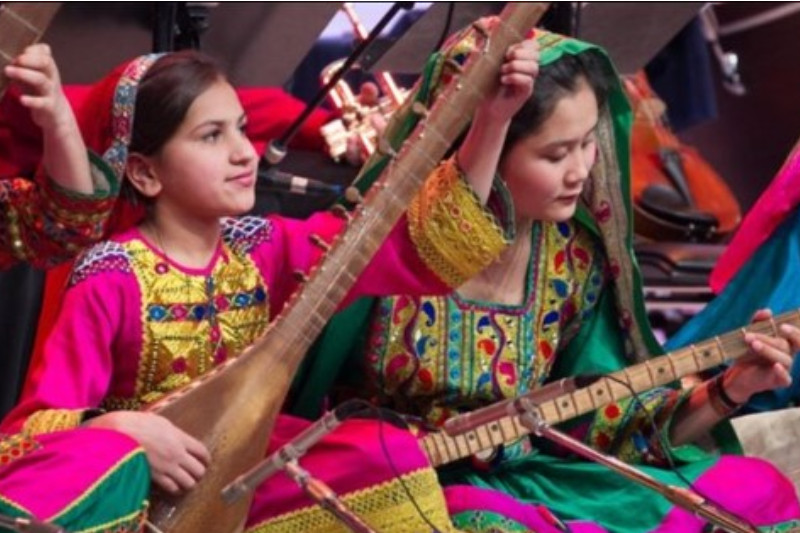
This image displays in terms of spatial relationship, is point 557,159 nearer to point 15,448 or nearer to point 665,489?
point 665,489

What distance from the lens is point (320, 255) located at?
2.42 m

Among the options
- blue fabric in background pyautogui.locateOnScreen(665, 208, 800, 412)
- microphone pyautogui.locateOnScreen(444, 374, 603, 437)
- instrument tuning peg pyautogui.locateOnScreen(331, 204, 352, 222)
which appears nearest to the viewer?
microphone pyautogui.locateOnScreen(444, 374, 603, 437)

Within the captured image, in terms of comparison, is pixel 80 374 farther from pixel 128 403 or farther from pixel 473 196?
pixel 473 196

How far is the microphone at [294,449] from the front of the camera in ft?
6.26

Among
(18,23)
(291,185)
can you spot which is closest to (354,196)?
(18,23)

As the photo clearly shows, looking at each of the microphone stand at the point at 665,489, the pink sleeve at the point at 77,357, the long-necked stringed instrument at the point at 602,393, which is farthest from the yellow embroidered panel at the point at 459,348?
the microphone stand at the point at 665,489

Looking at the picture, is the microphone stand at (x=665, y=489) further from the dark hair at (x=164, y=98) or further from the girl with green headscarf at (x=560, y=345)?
the dark hair at (x=164, y=98)

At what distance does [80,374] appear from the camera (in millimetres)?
2316

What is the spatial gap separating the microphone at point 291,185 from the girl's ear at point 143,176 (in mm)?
760

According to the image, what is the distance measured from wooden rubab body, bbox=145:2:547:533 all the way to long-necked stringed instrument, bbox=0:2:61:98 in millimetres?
479

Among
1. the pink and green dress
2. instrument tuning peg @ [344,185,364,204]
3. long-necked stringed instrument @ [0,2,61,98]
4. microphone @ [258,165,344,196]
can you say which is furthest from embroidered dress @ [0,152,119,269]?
microphone @ [258,165,344,196]

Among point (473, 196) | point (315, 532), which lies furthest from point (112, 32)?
point (315, 532)

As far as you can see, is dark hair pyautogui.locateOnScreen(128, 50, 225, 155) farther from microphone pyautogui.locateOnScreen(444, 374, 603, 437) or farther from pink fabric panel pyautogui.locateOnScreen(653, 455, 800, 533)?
pink fabric panel pyautogui.locateOnScreen(653, 455, 800, 533)

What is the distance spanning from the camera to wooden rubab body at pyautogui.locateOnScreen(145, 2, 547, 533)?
86.9 inches
